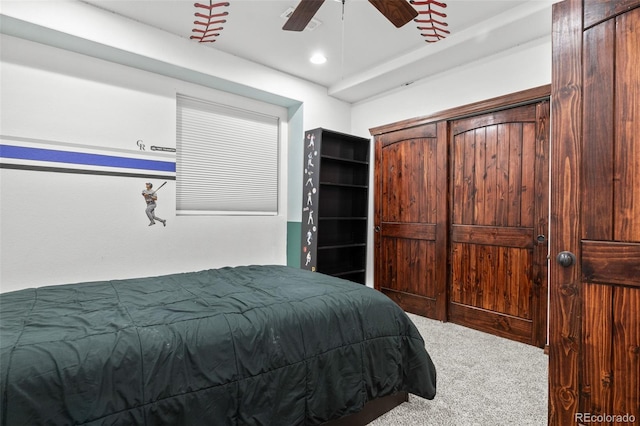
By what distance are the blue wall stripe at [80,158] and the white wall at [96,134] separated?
0.23 feet

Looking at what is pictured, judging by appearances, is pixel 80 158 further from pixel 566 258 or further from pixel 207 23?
pixel 566 258

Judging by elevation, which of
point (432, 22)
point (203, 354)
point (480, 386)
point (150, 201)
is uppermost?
point (432, 22)

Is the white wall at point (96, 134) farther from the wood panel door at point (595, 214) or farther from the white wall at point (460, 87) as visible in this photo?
the wood panel door at point (595, 214)

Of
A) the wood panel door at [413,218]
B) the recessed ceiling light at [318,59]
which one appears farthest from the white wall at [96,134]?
the wood panel door at [413,218]

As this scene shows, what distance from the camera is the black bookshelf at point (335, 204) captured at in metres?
3.94

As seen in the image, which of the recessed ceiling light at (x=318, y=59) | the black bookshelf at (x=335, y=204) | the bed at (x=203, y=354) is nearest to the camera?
the bed at (x=203, y=354)

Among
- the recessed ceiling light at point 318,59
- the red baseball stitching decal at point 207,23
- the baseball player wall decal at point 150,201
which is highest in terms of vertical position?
the red baseball stitching decal at point 207,23

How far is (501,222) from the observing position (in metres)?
3.21

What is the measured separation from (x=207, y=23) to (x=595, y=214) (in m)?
3.21

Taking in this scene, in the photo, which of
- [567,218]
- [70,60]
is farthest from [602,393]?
[70,60]

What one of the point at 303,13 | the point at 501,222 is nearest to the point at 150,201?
the point at 303,13

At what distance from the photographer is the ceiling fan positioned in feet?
6.50

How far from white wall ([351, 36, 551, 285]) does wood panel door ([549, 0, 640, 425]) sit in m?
1.70

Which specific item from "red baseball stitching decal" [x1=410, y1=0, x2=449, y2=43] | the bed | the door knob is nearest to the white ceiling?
"red baseball stitching decal" [x1=410, y1=0, x2=449, y2=43]
